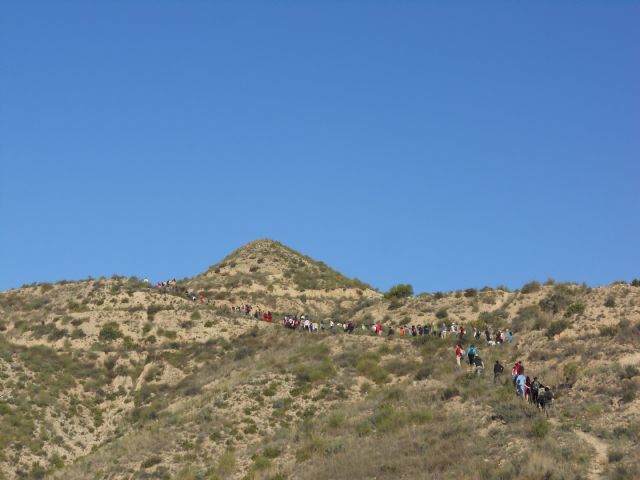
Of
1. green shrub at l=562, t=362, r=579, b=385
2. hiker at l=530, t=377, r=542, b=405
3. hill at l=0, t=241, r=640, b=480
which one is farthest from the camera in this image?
green shrub at l=562, t=362, r=579, b=385

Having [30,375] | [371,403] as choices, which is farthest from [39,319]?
[371,403]

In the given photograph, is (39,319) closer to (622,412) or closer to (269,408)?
(269,408)

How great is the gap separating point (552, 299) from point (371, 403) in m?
22.4

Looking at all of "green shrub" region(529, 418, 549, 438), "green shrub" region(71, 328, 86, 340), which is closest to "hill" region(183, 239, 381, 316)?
"green shrub" region(71, 328, 86, 340)

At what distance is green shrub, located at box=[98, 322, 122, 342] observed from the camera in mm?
63812

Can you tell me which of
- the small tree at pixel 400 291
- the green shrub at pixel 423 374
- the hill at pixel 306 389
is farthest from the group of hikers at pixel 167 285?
the green shrub at pixel 423 374

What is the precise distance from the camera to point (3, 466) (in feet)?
140

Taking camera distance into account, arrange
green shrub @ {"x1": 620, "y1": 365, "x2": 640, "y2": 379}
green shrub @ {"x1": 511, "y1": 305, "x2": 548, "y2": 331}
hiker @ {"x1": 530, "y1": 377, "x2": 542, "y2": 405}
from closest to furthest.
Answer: hiker @ {"x1": 530, "y1": 377, "x2": 542, "y2": 405}
green shrub @ {"x1": 620, "y1": 365, "x2": 640, "y2": 379}
green shrub @ {"x1": 511, "y1": 305, "x2": 548, "y2": 331}

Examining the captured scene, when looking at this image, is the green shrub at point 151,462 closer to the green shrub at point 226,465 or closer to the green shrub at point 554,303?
the green shrub at point 226,465

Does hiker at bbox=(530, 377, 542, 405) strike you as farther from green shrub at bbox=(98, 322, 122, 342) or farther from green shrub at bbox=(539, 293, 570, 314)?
green shrub at bbox=(98, 322, 122, 342)

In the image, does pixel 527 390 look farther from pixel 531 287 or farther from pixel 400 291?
pixel 400 291

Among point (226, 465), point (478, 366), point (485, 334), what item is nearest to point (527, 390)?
point (478, 366)

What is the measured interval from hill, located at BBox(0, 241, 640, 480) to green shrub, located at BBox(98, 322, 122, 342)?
0.21m

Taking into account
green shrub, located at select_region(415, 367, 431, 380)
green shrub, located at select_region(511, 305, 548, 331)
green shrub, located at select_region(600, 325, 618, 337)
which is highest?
green shrub, located at select_region(511, 305, 548, 331)
